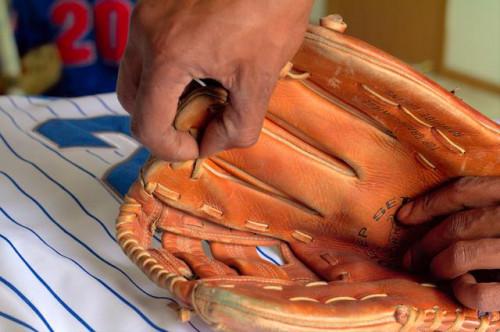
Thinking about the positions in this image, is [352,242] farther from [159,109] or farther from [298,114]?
[159,109]

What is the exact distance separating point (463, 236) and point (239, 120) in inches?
14.0

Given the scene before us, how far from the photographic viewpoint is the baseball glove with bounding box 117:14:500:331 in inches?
26.1

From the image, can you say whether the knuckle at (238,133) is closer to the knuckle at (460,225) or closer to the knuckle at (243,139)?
the knuckle at (243,139)

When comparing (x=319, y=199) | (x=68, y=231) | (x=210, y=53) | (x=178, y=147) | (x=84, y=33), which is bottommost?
(x=84, y=33)

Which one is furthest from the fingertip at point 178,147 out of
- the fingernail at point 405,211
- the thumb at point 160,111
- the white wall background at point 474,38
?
the white wall background at point 474,38

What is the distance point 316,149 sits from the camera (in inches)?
33.1

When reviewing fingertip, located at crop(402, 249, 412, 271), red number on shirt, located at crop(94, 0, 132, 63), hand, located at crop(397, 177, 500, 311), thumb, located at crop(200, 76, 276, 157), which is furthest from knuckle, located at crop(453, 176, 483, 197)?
red number on shirt, located at crop(94, 0, 132, 63)

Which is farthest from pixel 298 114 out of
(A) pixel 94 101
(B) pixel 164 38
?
(A) pixel 94 101

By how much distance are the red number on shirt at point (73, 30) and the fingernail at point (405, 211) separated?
1.79 meters

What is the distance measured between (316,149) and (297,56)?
174mm

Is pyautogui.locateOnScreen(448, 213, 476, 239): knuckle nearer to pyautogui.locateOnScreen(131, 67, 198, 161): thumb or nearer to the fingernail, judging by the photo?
the fingernail

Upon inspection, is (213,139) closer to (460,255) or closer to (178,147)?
(178,147)

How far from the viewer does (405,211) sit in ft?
2.80

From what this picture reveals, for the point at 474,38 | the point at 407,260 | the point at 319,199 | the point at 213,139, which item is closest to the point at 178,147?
the point at 213,139
